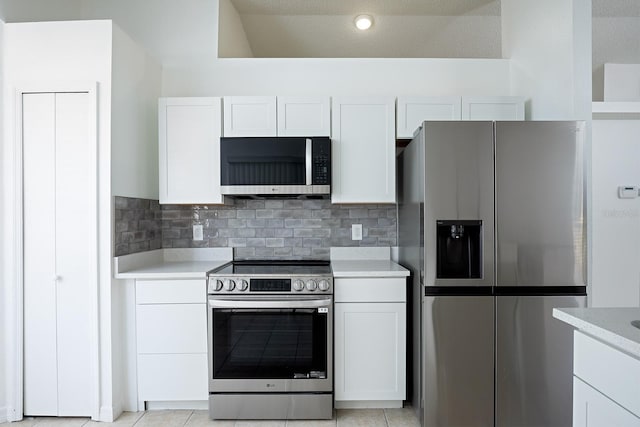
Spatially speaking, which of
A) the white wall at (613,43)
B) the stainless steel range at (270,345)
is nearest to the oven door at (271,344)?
the stainless steel range at (270,345)

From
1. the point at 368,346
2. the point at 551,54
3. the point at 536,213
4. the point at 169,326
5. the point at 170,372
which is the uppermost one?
the point at 551,54

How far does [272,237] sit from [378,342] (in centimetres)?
117

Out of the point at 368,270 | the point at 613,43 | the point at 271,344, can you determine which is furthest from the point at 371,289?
the point at 613,43

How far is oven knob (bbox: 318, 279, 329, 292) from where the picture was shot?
7.80 feet

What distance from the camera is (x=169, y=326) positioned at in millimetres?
2434

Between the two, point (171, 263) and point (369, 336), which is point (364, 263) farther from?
point (171, 263)

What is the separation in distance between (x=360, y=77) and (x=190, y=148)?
1.37 m

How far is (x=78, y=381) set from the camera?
2.36 metres

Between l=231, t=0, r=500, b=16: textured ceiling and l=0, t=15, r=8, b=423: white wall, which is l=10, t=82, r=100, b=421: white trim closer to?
l=0, t=15, r=8, b=423: white wall

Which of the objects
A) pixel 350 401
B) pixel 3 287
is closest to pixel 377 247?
pixel 350 401

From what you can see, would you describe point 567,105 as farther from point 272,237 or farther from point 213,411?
point 213,411

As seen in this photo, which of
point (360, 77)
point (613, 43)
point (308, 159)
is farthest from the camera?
point (613, 43)

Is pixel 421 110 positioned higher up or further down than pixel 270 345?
higher up

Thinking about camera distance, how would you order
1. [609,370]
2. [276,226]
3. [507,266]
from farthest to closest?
[276,226], [507,266], [609,370]
